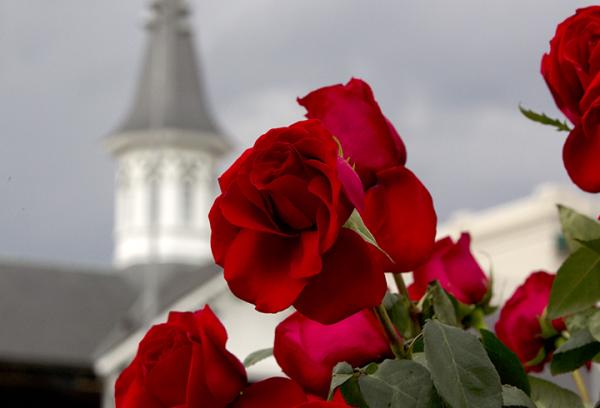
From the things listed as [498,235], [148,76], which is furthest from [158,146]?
[498,235]

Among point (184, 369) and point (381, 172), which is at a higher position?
point (381, 172)

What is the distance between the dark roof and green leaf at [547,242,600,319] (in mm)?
25412

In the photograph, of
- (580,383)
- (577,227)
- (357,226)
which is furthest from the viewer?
(580,383)

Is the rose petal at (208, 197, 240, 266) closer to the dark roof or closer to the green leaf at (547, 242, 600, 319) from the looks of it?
the green leaf at (547, 242, 600, 319)

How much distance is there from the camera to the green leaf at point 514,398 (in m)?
0.76

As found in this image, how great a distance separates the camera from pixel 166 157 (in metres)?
37.4

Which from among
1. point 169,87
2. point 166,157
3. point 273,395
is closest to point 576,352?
point 273,395

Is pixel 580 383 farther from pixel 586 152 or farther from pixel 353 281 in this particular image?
pixel 353 281

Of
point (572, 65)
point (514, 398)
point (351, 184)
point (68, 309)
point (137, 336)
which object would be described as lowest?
point (514, 398)

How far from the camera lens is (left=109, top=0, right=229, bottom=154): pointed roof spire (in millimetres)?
37906

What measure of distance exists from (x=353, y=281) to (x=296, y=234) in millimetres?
39

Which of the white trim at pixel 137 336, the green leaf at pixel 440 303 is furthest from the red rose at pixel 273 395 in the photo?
the white trim at pixel 137 336

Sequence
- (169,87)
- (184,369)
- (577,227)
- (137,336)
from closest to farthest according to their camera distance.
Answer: (184,369) < (577,227) < (137,336) < (169,87)

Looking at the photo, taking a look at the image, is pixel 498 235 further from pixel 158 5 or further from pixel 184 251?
pixel 158 5
